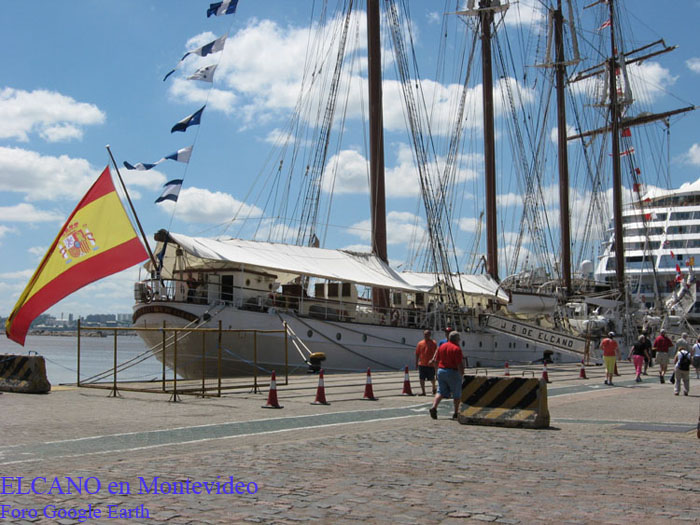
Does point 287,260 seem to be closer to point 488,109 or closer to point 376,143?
point 376,143

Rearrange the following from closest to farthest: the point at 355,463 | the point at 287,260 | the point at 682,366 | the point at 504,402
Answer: the point at 355,463, the point at 504,402, the point at 682,366, the point at 287,260

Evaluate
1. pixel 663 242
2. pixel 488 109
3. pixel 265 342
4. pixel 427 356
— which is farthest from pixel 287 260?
pixel 663 242

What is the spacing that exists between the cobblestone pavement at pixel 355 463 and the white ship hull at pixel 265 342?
31.4ft

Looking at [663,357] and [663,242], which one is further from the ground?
[663,242]

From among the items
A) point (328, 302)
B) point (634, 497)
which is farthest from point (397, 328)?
point (634, 497)

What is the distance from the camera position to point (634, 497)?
6.40 metres

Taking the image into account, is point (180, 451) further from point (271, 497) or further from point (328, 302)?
point (328, 302)

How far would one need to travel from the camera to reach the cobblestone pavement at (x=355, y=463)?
5.93 metres

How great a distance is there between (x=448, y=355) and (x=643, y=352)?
44.9 feet

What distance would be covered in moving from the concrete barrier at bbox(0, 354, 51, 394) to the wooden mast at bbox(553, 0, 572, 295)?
38253mm

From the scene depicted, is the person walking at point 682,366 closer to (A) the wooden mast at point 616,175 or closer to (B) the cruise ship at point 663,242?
(A) the wooden mast at point 616,175

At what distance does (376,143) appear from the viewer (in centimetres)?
A: 3450

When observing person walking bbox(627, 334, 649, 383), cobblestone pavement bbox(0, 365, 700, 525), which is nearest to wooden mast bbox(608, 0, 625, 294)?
person walking bbox(627, 334, 649, 383)

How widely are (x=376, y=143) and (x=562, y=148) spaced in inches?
919
